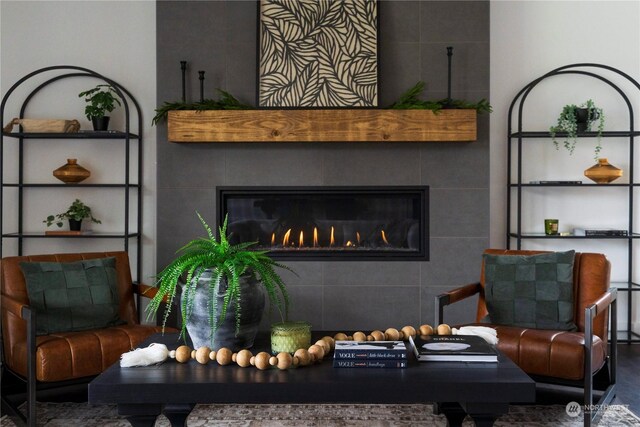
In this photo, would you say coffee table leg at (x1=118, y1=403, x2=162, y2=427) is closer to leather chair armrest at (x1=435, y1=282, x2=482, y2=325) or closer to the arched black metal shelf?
leather chair armrest at (x1=435, y1=282, x2=482, y2=325)

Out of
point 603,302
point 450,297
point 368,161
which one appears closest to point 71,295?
point 450,297

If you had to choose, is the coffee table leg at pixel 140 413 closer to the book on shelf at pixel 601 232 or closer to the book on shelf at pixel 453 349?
the book on shelf at pixel 453 349

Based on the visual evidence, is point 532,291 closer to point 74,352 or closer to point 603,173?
point 603,173

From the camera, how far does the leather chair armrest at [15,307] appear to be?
2789mm

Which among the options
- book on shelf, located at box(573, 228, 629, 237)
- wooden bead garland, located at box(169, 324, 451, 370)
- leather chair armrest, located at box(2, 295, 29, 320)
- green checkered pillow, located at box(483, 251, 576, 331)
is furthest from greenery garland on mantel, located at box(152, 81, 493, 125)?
wooden bead garland, located at box(169, 324, 451, 370)

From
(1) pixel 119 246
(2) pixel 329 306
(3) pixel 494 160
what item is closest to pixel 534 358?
(2) pixel 329 306

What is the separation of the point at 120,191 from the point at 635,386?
142 inches

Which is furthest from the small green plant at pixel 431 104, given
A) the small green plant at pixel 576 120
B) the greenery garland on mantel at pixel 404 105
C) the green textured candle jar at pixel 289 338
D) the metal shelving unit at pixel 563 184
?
the green textured candle jar at pixel 289 338

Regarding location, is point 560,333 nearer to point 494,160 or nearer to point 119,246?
point 494,160

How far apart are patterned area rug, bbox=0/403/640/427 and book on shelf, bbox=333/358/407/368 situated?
907mm

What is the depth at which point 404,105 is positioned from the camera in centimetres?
434

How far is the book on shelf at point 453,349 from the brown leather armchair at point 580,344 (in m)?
0.68

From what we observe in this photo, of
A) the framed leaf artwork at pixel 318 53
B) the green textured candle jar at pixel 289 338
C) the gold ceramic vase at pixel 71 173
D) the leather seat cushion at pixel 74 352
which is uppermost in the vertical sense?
the framed leaf artwork at pixel 318 53

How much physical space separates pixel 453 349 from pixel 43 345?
1.80 meters
